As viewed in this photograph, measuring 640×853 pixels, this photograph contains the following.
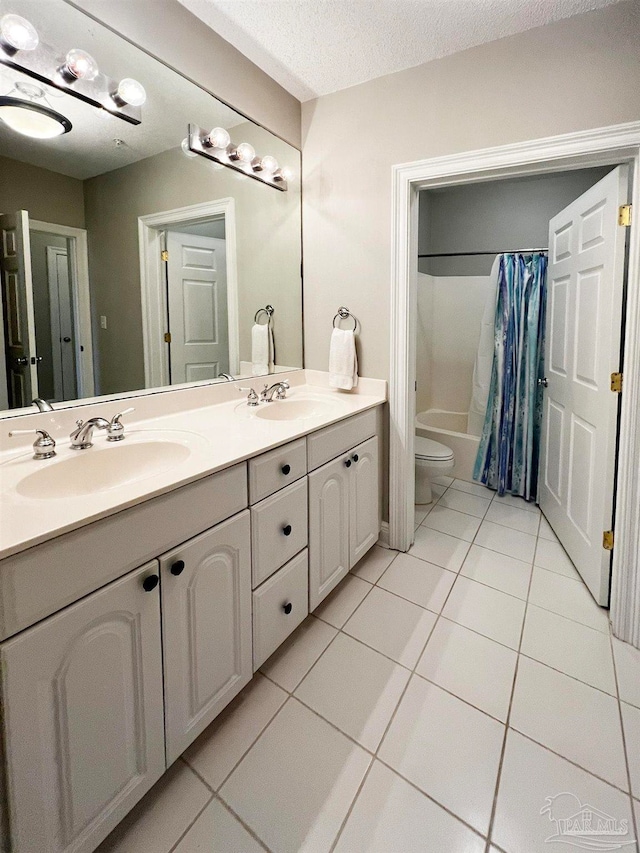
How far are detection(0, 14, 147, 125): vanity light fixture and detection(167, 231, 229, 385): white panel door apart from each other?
412 mm

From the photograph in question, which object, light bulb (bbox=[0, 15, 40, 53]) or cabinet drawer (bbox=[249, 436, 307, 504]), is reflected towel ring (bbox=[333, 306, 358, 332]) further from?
light bulb (bbox=[0, 15, 40, 53])

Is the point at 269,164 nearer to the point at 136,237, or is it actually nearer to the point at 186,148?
Result: the point at 186,148

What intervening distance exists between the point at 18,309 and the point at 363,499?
4.90 feet

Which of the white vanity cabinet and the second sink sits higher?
the second sink

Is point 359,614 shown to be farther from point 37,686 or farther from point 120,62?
point 120,62

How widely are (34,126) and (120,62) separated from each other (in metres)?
0.43

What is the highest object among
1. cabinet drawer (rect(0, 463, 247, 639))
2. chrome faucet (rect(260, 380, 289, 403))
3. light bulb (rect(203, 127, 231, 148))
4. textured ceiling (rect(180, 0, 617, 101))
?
textured ceiling (rect(180, 0, 617, 101))

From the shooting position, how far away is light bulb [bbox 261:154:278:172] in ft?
6.66

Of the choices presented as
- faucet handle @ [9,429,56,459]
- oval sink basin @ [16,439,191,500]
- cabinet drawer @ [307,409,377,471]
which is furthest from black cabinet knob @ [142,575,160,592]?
cabinet drawer @ [307,409,377,471]

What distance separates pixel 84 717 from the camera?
33.2 inches

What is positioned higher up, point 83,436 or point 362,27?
point 362,27

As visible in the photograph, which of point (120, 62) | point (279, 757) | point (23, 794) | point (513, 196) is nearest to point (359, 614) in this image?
point (279, 757)

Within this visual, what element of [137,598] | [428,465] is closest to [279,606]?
[137,598]

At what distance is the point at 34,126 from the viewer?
1210 millimetres
